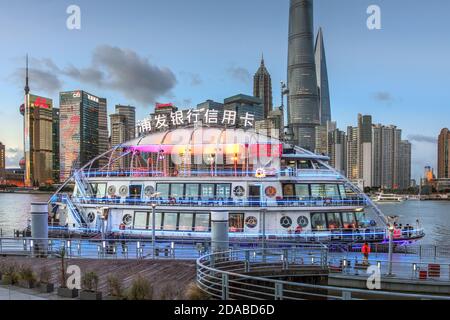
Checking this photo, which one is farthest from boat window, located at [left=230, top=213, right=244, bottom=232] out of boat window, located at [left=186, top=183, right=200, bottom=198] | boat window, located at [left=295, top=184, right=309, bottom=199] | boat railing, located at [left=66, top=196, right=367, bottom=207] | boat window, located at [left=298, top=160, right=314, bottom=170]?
boat window, located at [left=298, top=160, right=314, bottom=170]

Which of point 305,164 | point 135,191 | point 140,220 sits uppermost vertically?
point 305,164

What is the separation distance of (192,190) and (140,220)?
4.48 m

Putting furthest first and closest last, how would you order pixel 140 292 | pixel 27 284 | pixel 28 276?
pixel 28 276
pixel 27 284
pixel 140 292

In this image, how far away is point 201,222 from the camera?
26156mm

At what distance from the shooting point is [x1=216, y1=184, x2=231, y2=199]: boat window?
26.8 m

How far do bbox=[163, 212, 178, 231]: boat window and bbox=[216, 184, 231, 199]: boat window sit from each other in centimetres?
346

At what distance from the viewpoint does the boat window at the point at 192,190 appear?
1078 inches

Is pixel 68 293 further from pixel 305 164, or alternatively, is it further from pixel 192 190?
pixel 305 164

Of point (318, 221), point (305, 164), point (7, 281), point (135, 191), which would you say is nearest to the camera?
point (7, 281)

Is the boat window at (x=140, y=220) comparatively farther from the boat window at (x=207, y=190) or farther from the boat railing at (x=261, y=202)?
the boat window at (x=207, y=190)

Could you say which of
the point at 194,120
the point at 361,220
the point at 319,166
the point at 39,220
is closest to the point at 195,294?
the point at 39,220

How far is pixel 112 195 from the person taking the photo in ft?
94.9

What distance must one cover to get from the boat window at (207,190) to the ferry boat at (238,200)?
7 centimetres
